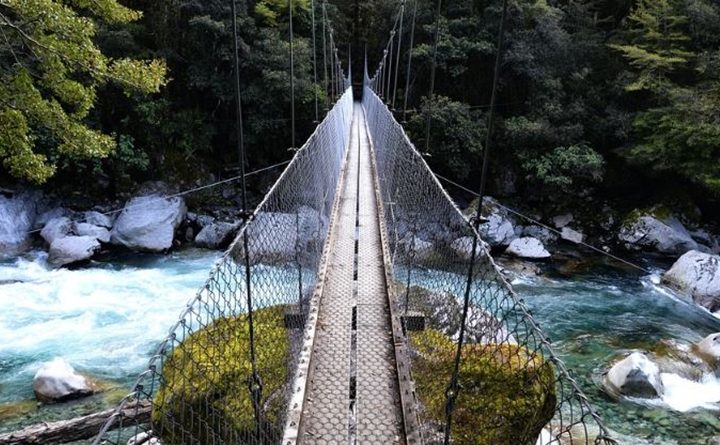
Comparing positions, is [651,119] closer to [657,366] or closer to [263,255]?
[657,366]

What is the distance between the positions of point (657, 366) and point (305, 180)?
3.50 m

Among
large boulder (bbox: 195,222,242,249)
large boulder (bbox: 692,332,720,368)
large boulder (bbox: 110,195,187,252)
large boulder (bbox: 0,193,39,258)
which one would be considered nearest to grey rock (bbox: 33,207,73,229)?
large boulder (bbox: 0,193,39,258)

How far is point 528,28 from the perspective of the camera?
8.48 metres

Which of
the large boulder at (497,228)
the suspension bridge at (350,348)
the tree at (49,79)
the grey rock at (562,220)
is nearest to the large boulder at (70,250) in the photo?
the tree at (49,79)

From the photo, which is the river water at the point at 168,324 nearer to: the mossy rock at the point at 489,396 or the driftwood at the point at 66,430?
the driftwood at the point at 66,430

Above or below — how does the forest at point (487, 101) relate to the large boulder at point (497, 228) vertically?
above

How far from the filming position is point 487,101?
9086mm

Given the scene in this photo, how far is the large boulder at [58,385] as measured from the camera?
3.46m

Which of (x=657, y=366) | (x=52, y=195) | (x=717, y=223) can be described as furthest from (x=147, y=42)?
(x=717, y=223)

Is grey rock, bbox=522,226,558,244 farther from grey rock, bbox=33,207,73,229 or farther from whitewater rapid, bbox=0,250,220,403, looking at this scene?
grey rock, bbox=33,207,73,229

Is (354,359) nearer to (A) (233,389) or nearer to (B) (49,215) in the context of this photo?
(A) (233,389)

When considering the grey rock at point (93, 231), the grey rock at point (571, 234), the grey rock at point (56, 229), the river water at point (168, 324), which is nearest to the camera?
the river water at point (168, 324)

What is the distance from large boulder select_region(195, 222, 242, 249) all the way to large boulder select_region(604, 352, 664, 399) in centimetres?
522

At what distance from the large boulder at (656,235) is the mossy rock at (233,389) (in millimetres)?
6988
